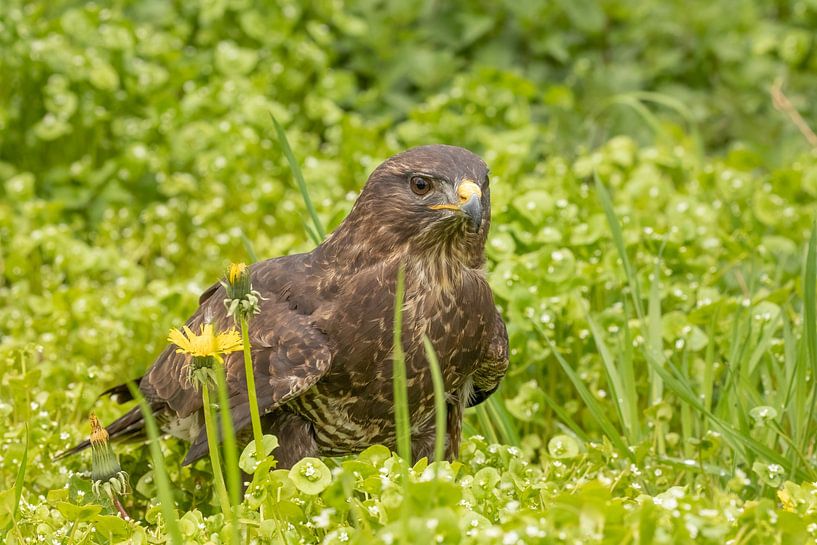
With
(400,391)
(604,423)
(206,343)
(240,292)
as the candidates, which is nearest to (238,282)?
(240,292)

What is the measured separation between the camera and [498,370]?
150 inches

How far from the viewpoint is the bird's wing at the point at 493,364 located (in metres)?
3.74

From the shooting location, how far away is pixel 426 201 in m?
3.51

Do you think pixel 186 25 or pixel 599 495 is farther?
pixel 186 25

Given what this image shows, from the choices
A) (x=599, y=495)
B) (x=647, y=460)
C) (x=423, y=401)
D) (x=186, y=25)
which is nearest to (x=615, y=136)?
(x=186, y=25)

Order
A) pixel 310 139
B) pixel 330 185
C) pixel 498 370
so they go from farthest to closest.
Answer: pixel 310 139
pixel 330 185
pixel 498 370

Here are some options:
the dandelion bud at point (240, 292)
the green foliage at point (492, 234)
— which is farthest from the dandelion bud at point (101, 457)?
the dandelion bud at point (240, 292)

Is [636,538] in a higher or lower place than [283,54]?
lower

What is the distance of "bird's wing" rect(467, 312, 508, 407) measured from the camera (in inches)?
147

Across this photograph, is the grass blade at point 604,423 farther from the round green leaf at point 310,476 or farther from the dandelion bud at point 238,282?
the dandelion bud at point 238,282

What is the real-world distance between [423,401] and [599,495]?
94 centimetres

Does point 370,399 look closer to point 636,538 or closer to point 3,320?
point 636,538

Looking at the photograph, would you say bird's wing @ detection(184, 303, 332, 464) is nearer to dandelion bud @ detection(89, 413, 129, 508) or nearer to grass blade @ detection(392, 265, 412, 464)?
grass blade @ detection(392, 265, 412, 464)

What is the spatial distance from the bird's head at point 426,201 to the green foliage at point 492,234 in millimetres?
515
